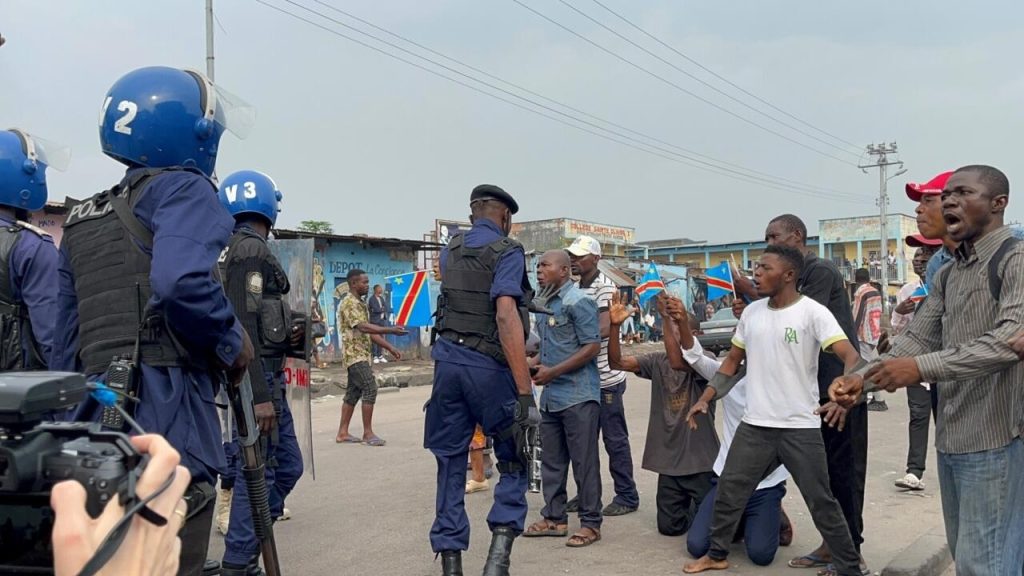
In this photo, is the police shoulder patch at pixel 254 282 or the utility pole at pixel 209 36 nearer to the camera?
the police shoulder patch at pixel 254 282

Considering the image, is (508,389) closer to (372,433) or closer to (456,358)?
(456,358)

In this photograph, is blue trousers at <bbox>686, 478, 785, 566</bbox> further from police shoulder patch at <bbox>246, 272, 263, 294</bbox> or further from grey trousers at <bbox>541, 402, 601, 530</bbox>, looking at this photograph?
police shoulder patch at <bbox>246, 272, 263, 294</bbox>

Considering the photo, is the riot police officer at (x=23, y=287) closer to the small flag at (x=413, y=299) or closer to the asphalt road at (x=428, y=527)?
the asphalt road at (x=428, y=527)

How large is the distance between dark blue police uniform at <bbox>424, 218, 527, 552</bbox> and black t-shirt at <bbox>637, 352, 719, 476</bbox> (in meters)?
1.40

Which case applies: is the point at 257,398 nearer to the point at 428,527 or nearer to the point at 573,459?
the point at 428,527

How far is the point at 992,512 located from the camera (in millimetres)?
3133

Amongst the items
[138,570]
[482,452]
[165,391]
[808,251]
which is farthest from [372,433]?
[138,570]

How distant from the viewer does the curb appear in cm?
465

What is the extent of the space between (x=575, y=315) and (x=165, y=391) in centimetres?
332

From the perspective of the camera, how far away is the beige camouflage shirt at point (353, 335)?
9.42 m

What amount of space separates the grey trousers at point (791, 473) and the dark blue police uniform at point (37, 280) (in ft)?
11.3

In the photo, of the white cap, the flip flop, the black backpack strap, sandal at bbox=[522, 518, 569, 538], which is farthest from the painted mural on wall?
the black backpack strap

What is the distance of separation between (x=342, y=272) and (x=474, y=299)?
17089 mm

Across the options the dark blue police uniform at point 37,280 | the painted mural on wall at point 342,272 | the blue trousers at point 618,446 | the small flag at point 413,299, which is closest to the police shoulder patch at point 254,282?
the dark blue police uniform at point 37,280
